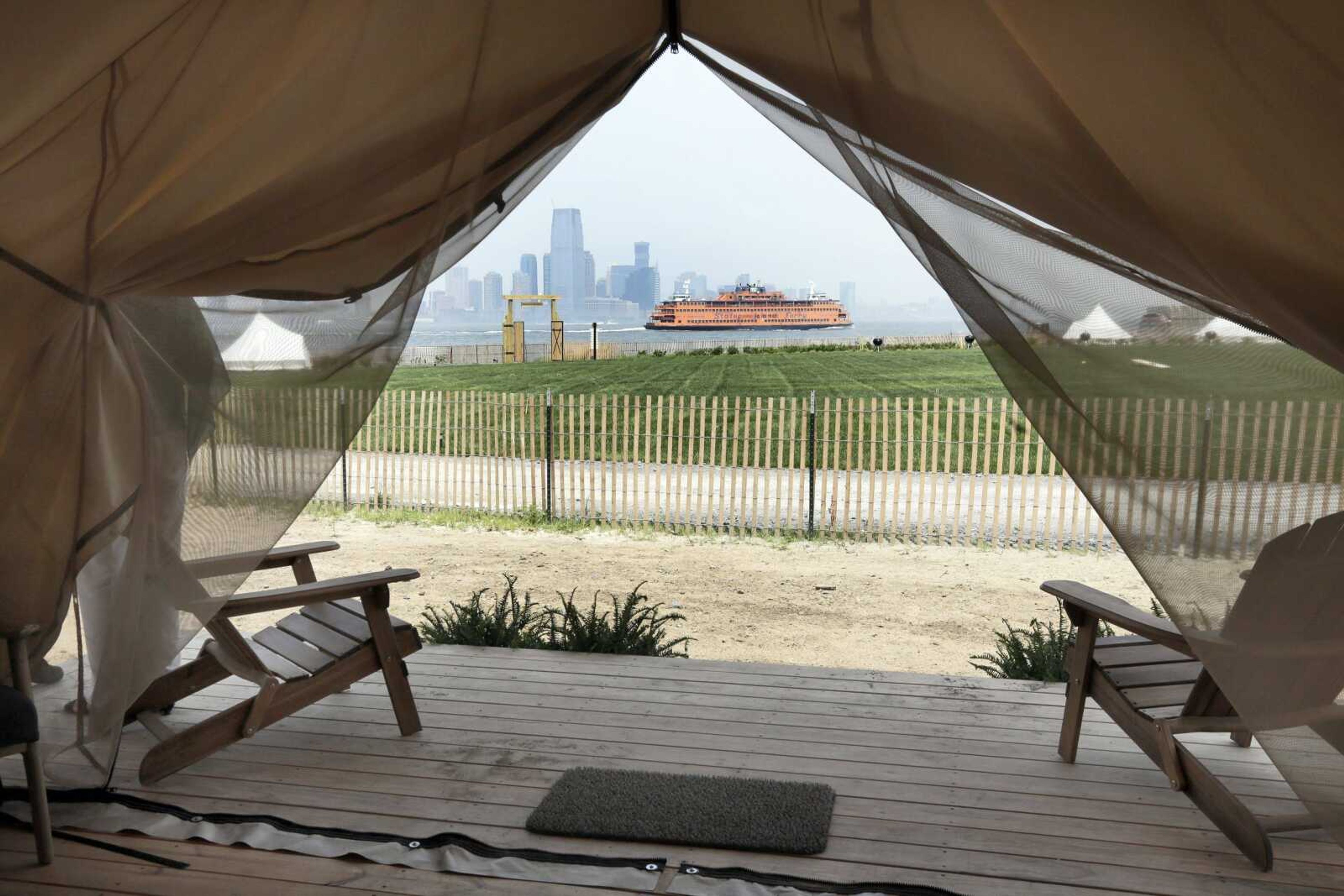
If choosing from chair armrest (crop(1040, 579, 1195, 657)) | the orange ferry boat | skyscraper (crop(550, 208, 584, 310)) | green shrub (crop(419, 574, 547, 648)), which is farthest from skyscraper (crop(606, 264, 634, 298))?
chair armrest (crop(1040, 579, 1195, 657))

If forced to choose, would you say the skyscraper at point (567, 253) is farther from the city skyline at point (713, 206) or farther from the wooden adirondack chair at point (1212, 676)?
the wooden adirondack chair at point (1212, 676)

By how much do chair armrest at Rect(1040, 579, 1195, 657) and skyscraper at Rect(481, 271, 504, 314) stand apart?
5858 centimetres

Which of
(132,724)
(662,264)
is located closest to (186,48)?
(132,724)

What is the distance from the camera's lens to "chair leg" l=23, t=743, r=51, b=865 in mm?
2385

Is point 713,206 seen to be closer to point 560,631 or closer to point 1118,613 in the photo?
point 560,631

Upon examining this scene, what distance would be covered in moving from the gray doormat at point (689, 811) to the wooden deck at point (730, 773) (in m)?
0.04

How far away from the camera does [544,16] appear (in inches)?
90.0

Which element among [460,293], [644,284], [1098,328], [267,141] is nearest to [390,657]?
[267,141]

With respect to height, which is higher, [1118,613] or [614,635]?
[1118,613]

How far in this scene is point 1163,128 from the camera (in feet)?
4.79

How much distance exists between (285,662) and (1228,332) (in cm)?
267

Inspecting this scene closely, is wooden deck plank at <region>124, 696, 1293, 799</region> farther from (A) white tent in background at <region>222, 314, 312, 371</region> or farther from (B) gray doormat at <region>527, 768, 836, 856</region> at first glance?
(A) white tent in background at <region>222, 314, 312, 371</region>

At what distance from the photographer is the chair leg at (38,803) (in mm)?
2385

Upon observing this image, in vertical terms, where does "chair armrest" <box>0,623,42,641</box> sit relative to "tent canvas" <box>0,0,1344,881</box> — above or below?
below
